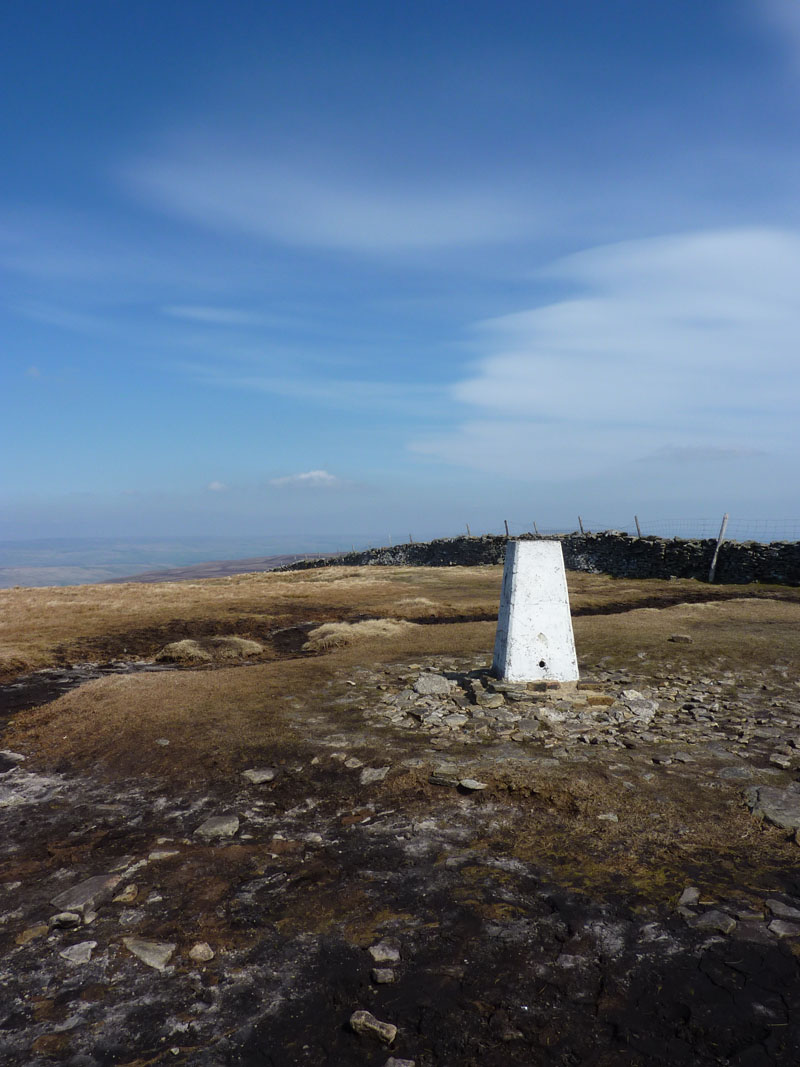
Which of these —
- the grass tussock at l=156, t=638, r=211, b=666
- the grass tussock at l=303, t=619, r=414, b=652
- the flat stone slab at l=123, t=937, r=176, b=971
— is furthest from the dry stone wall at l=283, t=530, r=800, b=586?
the flat stone slab at l=123, t=937, r=176, b=971

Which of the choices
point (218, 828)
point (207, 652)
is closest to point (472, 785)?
point (218, 828)

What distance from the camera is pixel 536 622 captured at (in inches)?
371

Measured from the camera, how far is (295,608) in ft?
77.3

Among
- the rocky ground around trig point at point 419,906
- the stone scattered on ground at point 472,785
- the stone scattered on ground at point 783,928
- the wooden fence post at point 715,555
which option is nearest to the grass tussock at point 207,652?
the rocky ground around trig point at point 419,906

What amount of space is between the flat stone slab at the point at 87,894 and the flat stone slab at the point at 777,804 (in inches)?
215

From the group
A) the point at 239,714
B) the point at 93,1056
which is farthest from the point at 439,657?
the point at 93,1056

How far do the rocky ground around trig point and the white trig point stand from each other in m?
1.75

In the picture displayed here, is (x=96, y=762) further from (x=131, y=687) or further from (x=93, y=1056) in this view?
(x=93, y=1056)

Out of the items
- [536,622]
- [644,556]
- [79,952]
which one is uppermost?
[644,556]

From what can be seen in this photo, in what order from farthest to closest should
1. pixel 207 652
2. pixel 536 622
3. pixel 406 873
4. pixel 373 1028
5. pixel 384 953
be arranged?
pixel 207 652 < pixel 536 622 < pixel 406 873 < pixel 384 953 < pixel 373 1028

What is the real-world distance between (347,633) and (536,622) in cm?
759

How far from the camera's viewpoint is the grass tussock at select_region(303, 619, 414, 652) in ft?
50.5

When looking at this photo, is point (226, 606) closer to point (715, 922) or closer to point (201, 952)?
point (201, 952)

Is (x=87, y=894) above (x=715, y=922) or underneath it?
underneath
